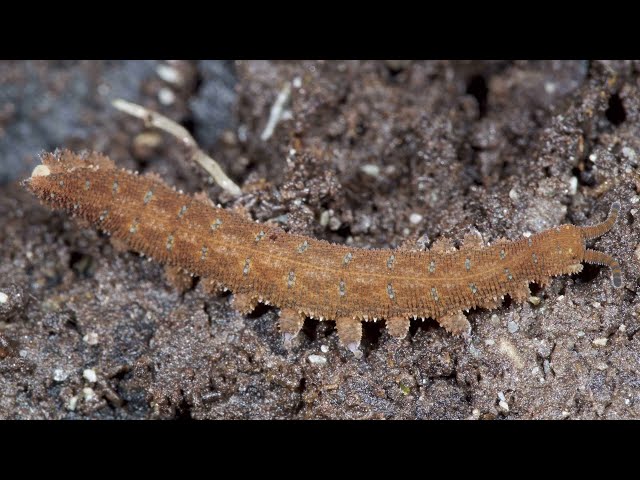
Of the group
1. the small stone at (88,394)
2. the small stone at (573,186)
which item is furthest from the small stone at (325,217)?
the small stone at (88,394)

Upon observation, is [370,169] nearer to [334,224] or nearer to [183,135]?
[334,224]

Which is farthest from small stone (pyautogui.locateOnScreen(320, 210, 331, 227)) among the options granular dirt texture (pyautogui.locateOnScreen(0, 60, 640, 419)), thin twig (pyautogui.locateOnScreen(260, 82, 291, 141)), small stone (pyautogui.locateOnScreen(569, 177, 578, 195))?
small stone (pyautogui.locateOnScreen(569, 177, 578, 195))

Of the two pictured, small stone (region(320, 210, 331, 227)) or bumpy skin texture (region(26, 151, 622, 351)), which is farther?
small stone (region(320, 210, 331, 227))

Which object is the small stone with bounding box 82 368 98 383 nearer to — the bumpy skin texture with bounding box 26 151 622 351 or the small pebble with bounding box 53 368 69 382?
the small pebble with bounding box 53 368 69 382

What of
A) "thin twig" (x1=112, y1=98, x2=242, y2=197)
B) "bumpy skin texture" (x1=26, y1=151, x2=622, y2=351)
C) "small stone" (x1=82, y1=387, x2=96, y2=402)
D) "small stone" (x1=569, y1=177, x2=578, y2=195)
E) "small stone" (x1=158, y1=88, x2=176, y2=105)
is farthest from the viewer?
"small stone" (x1=158, y1=88, x2=176, y2=105)

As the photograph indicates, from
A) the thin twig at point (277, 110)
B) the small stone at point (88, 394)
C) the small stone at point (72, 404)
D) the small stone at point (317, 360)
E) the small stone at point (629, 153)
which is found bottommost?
the small stone at point (72, 404)

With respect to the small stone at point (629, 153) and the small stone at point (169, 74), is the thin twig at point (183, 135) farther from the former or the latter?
the small stone at point (629, 153)
